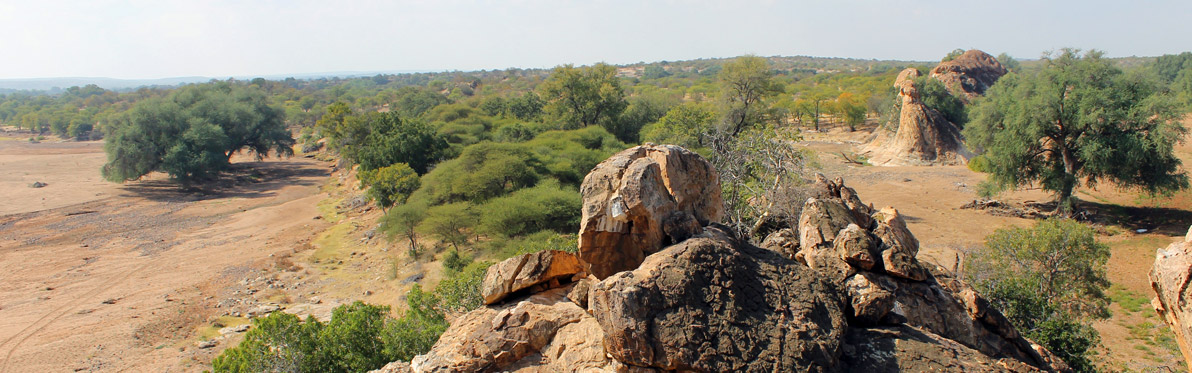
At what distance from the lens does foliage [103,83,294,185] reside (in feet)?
115

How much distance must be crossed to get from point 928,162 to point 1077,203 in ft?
39.8

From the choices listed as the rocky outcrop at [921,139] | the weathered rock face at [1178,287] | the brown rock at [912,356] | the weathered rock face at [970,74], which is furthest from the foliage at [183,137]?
the weathered rock face at [970,74]

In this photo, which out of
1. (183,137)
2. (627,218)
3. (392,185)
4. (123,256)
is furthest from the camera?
(183,137)

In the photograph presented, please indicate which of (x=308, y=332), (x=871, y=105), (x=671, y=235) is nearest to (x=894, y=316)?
(x=671, y=235)

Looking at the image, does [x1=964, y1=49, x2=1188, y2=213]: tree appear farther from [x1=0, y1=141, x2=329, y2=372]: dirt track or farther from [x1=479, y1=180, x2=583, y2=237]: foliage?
[x1=0, y1=141, x2=329, y2=372]: dirt track

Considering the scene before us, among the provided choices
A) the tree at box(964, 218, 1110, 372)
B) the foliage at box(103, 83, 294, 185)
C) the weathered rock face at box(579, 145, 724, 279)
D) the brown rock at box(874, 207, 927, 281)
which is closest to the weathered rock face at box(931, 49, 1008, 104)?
the tree at box(964, 218, 1110, 372)

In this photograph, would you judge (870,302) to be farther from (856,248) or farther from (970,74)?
(970,74)

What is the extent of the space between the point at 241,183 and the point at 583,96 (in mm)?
24870

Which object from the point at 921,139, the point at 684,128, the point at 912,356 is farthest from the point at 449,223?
the point at 921,139

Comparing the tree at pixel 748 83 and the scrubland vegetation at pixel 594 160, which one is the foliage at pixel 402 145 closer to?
the scrubland vegetation at pixel 594 160

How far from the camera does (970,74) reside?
44.5 m

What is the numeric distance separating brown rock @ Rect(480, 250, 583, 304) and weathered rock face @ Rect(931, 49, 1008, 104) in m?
44.6

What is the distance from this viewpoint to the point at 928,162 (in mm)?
32969

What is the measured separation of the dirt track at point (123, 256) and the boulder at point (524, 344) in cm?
1093
